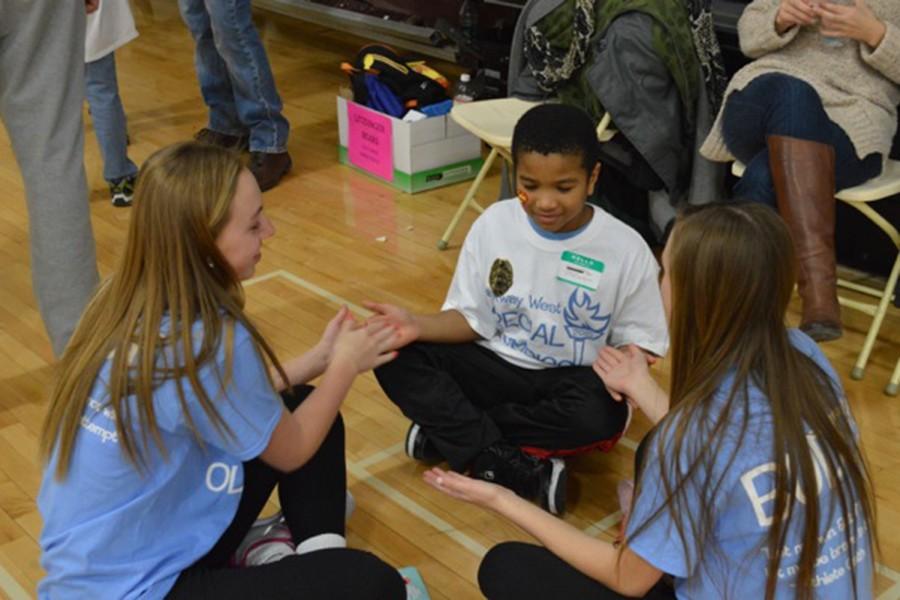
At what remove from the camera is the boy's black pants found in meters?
2.29

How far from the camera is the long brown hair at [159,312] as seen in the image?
1.56m

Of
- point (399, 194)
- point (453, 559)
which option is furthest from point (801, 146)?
point (399, 194)

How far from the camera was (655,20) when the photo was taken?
10.4ft

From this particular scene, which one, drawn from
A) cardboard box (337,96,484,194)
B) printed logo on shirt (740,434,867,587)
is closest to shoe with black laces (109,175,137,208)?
cardboard box (337,96,484,194)

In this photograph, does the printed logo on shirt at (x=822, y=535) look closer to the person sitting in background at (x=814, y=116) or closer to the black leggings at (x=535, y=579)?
the black leggings at (x=535, y=579)

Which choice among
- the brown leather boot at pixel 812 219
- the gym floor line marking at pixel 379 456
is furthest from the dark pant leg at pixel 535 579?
the brown leather boot at pixel 812 219

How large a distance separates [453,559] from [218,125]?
2.83 m

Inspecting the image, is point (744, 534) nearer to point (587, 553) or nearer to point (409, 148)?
point (587, 553)

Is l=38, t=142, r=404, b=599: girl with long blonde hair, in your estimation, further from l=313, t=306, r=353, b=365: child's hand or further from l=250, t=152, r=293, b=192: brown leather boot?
l=250, t=152, r=293, b=192: brown leather boot

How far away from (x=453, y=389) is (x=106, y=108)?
7.41 feet

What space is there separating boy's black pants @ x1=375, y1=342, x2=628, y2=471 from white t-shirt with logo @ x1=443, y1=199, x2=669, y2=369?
0.16 feet

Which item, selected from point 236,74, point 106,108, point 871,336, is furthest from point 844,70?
point 106,108

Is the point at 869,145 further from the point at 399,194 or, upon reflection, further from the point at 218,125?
the point at 218,125

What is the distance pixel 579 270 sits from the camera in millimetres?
2283
